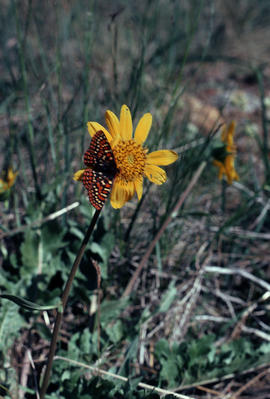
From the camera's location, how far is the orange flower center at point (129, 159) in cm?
139

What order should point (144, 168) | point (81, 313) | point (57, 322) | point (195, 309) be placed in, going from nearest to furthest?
point (57, 322), point (144, 168), point (81, 313), point (195, 309)

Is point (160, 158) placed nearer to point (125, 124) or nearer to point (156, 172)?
point (156, 172)

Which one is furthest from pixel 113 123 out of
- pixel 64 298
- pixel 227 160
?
pixel 227 160

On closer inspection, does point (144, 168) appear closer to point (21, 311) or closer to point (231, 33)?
point (21, 311)

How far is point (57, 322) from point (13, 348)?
83 cm

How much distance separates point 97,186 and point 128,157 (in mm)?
311

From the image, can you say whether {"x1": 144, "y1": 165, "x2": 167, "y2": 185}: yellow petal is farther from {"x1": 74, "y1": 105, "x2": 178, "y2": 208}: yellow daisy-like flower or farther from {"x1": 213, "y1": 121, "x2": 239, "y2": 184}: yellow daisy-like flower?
{"x1": 213, "y1": 121, "x2": 239, "y2": 184}: yellow daisy-like flower

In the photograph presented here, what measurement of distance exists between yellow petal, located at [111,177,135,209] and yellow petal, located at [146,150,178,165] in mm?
141

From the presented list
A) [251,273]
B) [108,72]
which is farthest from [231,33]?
[251,273]

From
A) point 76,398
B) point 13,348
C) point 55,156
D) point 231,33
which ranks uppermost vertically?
point 231,33

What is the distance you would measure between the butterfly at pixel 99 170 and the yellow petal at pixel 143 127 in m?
0.28

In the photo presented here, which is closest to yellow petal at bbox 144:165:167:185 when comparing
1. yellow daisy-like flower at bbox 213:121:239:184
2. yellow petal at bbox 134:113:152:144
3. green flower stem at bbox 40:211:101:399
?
yellow petal at bbox 134:113:152:144

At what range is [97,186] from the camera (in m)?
1.13

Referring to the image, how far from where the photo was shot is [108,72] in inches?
192
